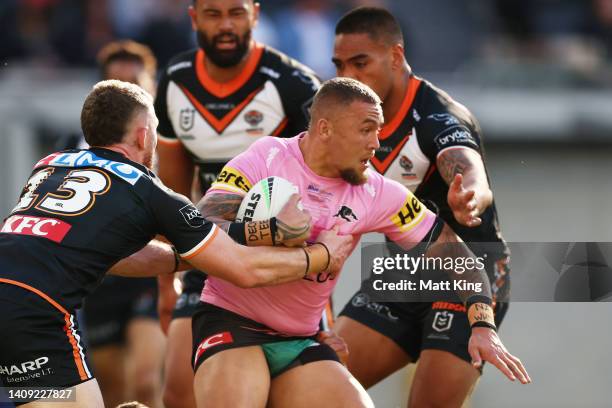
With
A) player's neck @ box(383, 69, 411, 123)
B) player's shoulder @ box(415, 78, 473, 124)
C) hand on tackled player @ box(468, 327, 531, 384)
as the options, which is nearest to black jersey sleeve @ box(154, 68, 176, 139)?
player's neck @ box(383, 69, 411, 123)

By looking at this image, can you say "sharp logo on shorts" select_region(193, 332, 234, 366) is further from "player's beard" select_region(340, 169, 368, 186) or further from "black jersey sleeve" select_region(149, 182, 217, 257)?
"player's beard" select_region(340, 169, 368, 186)

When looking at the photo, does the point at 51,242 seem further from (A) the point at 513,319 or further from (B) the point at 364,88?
(A) the point at 513,319

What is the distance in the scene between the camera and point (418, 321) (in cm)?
800

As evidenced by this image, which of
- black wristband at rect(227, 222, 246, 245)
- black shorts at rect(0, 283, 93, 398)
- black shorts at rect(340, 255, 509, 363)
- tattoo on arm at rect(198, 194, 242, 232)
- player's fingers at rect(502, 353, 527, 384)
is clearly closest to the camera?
black shorts at rect(0, 283, 93, 398)

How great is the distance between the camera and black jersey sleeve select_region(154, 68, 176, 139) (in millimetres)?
8648

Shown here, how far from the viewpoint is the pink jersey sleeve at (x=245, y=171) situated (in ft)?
21.5

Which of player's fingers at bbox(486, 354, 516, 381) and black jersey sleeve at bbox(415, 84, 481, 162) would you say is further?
black jersey sleeve at bbox(415, 84, 481, 162)

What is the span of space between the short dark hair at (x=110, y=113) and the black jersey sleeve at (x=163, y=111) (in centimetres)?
232

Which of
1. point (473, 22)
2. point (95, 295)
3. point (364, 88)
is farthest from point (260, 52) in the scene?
point (473, 22)

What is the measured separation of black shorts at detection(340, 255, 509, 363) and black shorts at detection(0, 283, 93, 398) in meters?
2.45

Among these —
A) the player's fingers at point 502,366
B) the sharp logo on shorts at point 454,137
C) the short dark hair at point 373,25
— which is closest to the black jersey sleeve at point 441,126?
the sharp logo on shorts at point 454,137

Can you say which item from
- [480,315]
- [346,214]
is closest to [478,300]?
[480,315]

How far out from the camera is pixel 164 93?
8648 mm

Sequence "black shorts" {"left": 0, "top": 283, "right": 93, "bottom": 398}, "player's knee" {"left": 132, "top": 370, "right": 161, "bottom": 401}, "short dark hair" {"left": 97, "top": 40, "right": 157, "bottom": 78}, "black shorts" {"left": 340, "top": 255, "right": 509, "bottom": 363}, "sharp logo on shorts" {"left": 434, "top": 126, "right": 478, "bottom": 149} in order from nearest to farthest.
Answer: "black shorts" {"left": 0, "top": 283, "right": 93, "bottom": 398} < "sharp logo on shorts" {"left": 434, "top": 126, "right": 478, "bottom": 149} < "black shorts" {"left": 340, "top": 255, "right": 509, "bottom": 363} < "short dark hair" {"left": 97, "top": 40, "right": 157, "bottom": 78} < "player's knee" {"left": 132, "top": 370, "right": 161, "bottom": 401}
